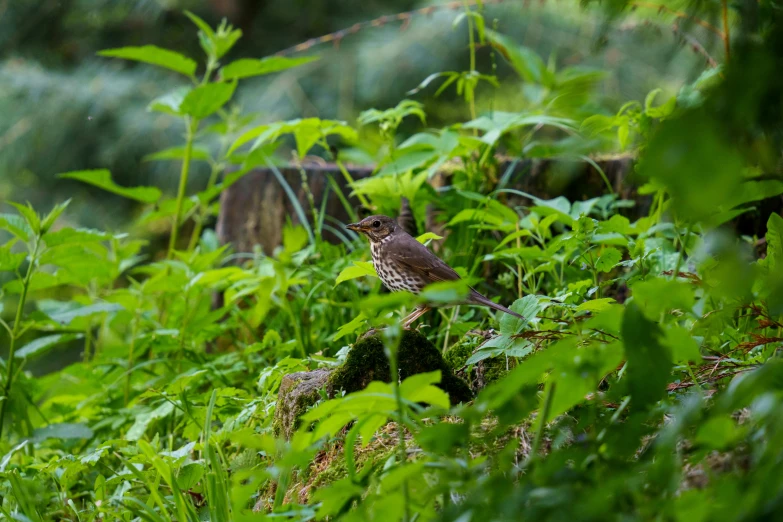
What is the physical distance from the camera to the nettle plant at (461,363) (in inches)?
41.2

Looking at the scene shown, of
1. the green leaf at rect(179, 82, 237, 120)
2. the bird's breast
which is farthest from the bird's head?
the green leaf at rect(179, 82, 237, 120)

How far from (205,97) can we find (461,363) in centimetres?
194

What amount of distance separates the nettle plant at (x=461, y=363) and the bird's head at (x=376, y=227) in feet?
0.67

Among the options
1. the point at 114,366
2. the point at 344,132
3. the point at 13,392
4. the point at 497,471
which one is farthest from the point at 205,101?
the point at 497,471

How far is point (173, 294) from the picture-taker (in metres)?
3.62

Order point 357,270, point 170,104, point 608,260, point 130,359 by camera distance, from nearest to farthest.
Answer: point 608,260, point 357,270, point 130,359, point 170,104

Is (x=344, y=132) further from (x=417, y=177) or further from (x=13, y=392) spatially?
(x=13, y=392)

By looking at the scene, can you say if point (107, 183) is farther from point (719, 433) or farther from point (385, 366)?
point (719, 433)

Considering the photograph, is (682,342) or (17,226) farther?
(17,226)

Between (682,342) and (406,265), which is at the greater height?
(682,342)

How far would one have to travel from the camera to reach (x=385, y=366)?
2139mm

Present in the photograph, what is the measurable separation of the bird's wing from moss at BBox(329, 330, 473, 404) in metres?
0.74

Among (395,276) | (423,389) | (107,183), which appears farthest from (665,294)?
(107,183)

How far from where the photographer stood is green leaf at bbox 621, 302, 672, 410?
1.12 metres
